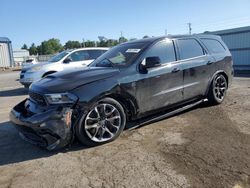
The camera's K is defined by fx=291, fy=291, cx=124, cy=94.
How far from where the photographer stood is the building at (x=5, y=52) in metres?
39.6

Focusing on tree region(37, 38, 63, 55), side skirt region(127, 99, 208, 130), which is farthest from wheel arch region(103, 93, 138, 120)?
tree region(37, 38, 63, 55)

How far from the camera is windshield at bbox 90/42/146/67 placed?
535 centimetres

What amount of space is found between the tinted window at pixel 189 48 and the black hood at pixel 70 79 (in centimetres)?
169

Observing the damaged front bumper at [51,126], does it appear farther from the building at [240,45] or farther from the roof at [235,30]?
the roof at [235,30]

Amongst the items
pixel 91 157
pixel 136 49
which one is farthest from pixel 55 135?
pixel 136 49

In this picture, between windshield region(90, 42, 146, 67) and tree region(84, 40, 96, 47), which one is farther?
tree region(84, 40, 96, 47)

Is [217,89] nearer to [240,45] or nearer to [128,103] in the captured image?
[128,103]

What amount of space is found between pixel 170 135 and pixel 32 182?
7.84 feet

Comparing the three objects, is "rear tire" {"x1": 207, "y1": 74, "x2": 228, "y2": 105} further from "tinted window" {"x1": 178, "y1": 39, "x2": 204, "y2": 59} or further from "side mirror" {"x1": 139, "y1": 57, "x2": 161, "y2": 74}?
"side mirror" {"x1": 139, "y1": 57, "x2": 161, "y2": 74}

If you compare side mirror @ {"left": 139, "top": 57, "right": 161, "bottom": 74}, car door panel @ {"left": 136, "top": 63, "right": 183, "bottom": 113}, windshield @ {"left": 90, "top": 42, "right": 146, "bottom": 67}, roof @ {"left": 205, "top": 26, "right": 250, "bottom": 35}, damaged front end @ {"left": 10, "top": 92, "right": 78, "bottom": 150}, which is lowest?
damaged front end @ {"left": 10, "top": 92, "right": 78, "bottom": 150}

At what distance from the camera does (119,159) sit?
4066mm

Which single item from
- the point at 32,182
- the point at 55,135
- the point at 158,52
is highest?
the point at 158,52

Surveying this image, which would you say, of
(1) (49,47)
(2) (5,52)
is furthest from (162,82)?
(1) (49,47)

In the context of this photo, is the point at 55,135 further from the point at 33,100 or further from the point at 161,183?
the point at 161,183
